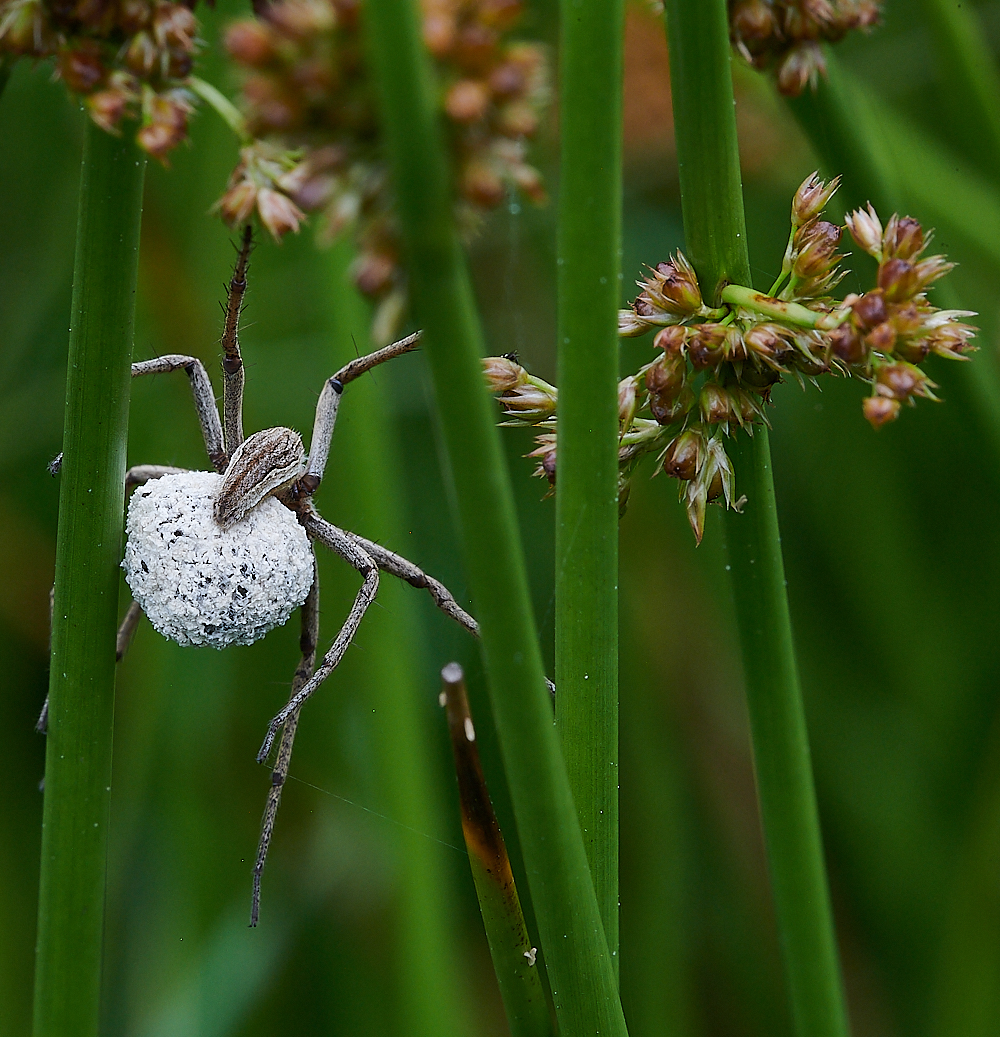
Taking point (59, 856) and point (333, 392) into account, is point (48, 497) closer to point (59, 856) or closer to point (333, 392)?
point (333, 392)

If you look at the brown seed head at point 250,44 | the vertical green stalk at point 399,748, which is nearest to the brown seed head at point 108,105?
the brown seed head at point 250,44

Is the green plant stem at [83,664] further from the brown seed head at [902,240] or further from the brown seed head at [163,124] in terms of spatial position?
the brown seed head at [902,240]

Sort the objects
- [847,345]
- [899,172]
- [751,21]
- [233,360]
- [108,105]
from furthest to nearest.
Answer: [899,172] → [233,360] → [751,21] → [847,345] → [108,105]

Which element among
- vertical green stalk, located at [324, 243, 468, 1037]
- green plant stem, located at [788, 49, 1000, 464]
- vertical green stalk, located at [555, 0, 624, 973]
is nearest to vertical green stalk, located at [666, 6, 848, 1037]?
vertical green stalk, located at [555, 0, 624, 973]

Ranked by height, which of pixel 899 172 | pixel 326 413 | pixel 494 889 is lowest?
pixel 494 889

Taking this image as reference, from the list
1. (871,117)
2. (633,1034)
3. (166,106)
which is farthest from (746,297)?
(633,1034)

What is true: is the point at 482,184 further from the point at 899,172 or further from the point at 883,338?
the point at 899,172

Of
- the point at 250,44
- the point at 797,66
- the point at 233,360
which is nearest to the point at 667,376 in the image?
the point at 797,66
